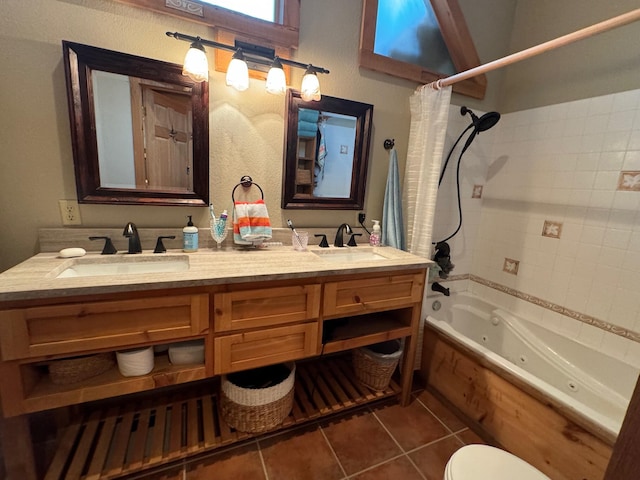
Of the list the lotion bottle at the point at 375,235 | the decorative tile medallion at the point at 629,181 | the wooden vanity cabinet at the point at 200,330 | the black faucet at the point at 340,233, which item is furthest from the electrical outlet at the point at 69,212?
the decorative tile medallion at the point at 629,181

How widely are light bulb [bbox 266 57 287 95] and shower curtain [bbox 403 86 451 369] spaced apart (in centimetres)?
89

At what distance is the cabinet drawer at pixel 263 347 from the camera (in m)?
1.19

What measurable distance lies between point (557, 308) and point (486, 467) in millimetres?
1434

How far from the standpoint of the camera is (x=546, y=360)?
185cm

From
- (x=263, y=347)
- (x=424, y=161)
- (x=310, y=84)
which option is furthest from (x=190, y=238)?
(x=424, y=161)

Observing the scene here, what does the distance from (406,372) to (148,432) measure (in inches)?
54.2

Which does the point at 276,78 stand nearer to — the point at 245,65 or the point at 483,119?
the point at 245,65

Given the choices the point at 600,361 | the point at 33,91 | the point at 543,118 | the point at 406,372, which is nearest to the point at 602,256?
the point at 600,361

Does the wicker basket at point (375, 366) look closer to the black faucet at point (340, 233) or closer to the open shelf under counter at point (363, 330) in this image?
the open shelf under counter at point (363, 330)

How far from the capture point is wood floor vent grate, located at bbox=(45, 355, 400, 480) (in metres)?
1.22

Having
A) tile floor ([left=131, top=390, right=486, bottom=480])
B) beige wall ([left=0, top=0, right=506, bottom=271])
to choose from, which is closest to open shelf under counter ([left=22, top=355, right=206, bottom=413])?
tile floor ([left=131, top=390, right=486, bottom=480])

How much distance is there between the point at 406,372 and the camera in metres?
1.70

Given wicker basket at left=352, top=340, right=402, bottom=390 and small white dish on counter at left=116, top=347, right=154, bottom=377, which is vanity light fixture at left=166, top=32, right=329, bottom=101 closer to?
small white dish on counter at left=116, top=347, right=154, bottom=377

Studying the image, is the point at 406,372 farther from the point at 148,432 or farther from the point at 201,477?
the point at 148,432
